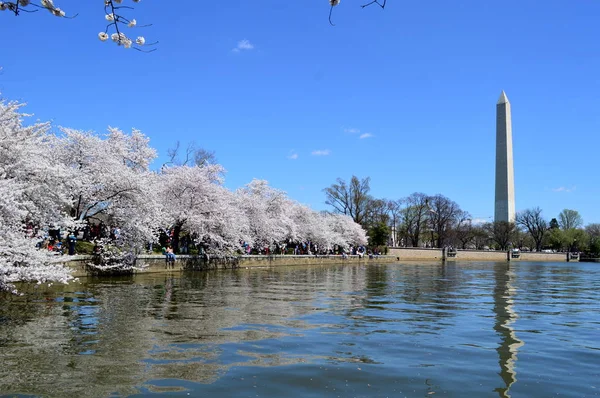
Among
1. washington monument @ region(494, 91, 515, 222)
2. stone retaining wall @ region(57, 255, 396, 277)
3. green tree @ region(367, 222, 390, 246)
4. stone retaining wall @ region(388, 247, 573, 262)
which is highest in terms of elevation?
washington monument @ region(494, 91, 515, 222)

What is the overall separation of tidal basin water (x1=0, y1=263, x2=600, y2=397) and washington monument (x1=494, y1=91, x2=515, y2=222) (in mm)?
70343

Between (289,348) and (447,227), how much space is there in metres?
94.1

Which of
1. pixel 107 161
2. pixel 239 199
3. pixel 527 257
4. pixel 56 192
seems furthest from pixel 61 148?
pixel 527 257

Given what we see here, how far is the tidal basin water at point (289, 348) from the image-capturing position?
662 cm

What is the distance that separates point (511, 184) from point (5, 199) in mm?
84861

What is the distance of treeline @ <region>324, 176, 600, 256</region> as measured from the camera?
83.8 metres

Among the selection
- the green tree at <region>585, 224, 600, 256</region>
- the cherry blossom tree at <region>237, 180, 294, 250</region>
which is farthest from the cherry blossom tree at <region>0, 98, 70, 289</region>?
the green tree at <region>585, 224, 600, 256</region>

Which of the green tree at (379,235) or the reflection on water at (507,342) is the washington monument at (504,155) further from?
the reflection on water at (507,342)

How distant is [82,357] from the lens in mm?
7906

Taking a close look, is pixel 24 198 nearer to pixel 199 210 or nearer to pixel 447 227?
pixel 199 210

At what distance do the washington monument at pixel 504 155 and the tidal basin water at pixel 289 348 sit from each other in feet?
231

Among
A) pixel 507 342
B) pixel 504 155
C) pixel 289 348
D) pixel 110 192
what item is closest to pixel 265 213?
pixel 110 192

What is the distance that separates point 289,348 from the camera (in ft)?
29.3

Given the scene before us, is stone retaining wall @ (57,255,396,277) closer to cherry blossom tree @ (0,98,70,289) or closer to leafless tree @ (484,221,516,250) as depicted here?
cherry blossom tree @ (0,98,70,289)
